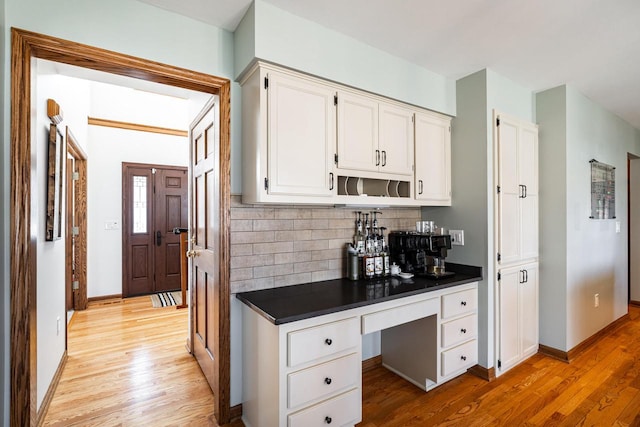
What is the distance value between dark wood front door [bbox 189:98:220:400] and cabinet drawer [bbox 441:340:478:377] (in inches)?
62.3

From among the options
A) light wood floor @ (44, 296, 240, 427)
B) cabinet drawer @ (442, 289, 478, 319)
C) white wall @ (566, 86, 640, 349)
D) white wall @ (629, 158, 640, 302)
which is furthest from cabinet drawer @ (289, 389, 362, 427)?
white wall @ (629, 158, 640, 302)

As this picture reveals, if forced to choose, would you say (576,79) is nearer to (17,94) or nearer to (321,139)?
(321,139)

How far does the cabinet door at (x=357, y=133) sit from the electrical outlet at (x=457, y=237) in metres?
1.00

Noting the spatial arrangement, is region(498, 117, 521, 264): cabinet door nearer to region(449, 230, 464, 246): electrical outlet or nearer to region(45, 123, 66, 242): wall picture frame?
region(449, 230, 464, 246): electrical outlet

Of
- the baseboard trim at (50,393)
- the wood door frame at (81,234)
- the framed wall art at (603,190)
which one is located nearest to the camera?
the baseboard trim at (50,393)

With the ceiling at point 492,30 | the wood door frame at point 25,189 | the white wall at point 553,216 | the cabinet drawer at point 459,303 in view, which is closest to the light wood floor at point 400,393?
the white wall at point 553,216

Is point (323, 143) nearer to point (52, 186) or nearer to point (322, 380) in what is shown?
point (322, 380)

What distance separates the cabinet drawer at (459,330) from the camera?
7.47 feet

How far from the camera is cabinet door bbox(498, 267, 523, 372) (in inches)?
102

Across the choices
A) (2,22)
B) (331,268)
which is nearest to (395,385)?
(331,268)

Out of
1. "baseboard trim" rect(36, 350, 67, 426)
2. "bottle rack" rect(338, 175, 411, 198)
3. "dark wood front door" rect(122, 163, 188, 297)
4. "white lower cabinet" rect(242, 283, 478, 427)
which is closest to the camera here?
"white lower cabinet" rect(242, 283, 478, 427)

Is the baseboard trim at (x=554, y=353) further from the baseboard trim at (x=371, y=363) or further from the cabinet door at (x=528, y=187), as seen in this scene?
the baseboard trim at (x=371, y=363)

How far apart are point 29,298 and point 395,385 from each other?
2376mm

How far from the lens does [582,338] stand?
3049 millimetres
